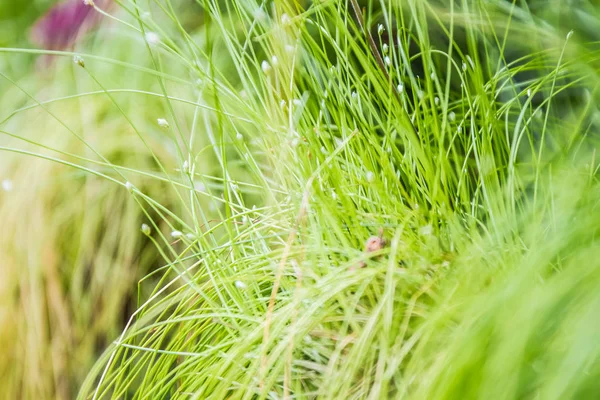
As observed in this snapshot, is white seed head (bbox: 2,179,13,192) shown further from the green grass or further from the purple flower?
the purple flower

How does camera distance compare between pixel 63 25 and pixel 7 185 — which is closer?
pixel 7 185

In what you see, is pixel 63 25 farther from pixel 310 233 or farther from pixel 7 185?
pixel 310 233

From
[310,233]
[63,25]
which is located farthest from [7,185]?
[63,25]

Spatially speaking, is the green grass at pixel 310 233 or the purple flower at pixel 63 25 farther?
the purple flower at pixel 63 25

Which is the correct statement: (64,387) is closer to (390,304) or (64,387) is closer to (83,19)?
(390,304)

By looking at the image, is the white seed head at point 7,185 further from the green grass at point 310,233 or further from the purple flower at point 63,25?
the purple flower at point 63,25

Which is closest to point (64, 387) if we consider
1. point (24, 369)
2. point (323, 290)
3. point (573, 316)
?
point (24, 369)

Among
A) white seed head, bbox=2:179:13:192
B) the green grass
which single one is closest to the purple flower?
the green grass

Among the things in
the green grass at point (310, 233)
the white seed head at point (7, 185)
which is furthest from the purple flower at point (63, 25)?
the white seed head at point (7, 185)

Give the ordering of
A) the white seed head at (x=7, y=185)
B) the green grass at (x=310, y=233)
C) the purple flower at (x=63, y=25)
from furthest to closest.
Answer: the purple flower at (x=63, y=25), the white seed head at (x=7, y=185), the green grass at (x=310, y=233)
